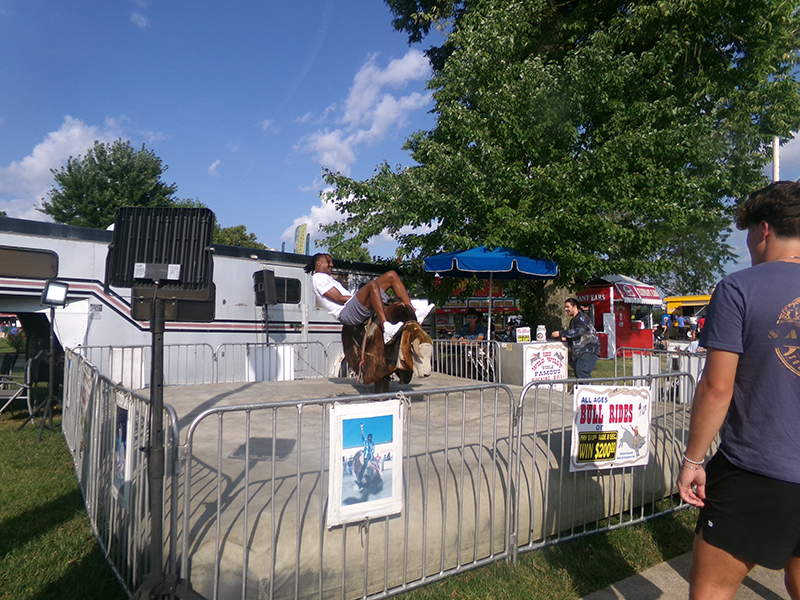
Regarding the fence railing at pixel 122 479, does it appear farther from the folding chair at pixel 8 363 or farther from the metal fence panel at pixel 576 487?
the folding chair at pixel 8 363

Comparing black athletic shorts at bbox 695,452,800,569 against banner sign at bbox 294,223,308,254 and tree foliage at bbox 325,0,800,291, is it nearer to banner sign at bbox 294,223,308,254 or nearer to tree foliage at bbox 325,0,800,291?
tree foliage at bbox 325,0,800,291

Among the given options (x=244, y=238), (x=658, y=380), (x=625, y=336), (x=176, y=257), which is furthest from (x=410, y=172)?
(x=244, y=238)

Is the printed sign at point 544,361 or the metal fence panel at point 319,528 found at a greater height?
the printed sign at point 544,361

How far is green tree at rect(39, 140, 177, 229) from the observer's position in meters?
29.8

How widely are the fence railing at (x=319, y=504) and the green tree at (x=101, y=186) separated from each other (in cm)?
2970

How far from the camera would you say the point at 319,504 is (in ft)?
9.12

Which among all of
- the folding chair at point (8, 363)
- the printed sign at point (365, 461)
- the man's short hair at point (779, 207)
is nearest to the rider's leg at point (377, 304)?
the printed sign at point (365, 461)

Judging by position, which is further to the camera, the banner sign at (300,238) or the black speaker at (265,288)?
the banner sign at (300,238)

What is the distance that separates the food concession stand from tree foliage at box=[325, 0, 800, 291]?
8476 mm

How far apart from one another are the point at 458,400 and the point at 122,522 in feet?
15.3

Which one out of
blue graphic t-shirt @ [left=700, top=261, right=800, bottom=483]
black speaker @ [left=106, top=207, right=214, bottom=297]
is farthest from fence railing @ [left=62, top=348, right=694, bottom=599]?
blue graphic t-shirt @ [left=700, top=261, right=800, bottom=483]

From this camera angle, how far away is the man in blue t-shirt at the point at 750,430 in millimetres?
1897

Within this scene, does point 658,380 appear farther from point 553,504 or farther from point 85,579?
point 85,579

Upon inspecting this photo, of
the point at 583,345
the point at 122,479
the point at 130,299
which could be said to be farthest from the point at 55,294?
the point at 583,345
